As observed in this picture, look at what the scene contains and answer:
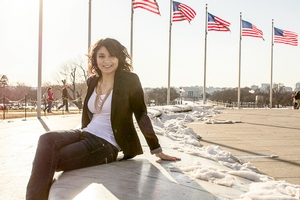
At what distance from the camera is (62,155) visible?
3006 millimetres

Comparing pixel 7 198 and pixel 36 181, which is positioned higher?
pixel 36 181

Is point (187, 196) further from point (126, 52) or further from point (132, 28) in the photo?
point (132, 28)

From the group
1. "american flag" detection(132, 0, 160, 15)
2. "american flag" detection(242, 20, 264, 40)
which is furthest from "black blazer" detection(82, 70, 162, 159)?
"american flag" detection(242, 20, 264, 40)

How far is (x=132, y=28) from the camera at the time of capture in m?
17.4

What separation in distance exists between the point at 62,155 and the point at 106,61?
1045 mm

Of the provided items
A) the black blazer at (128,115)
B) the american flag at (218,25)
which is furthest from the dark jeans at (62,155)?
the american flag at (218,25)

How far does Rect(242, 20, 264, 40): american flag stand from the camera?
2222 cm

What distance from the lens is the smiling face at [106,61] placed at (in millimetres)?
3603

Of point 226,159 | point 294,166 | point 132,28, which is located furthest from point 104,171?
point 132,28

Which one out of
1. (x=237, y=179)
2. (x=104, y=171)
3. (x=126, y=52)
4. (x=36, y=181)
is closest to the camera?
(x=36, y=181)

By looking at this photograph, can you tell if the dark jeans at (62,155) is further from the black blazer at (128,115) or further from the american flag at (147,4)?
the american flag at (147,4)

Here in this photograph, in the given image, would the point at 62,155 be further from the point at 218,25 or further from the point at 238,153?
the point at 218,25

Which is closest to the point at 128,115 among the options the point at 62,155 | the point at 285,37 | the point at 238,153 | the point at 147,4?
the point at 62,155

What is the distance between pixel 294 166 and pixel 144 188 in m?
3.56
